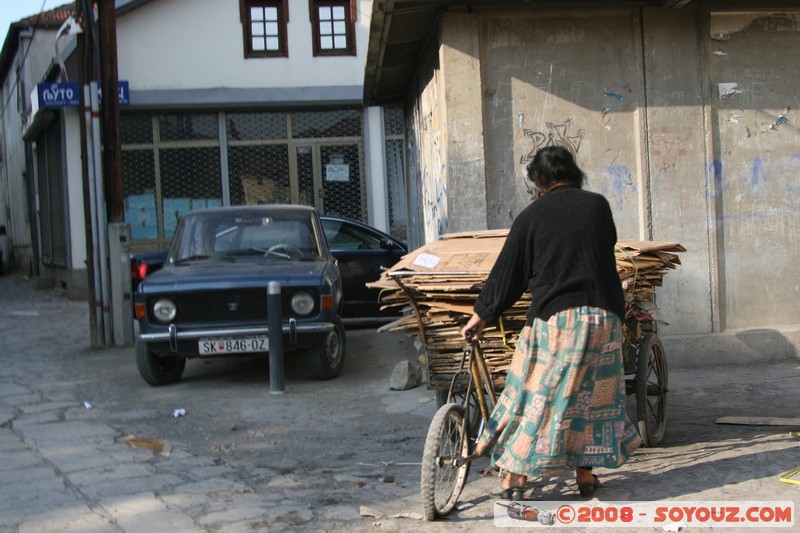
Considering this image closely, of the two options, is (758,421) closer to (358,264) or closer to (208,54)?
(358,264)

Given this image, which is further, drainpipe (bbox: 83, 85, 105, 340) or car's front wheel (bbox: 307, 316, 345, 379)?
drainpipe (bbox: 83, 85, 105, 340)

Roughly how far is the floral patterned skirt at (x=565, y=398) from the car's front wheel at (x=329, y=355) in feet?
14.3

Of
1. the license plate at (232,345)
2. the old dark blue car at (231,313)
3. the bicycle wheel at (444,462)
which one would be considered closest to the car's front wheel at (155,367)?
the old dark blue car at (231,313)

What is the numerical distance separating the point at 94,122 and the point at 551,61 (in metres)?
6.12

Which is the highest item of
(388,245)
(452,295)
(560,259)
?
(560,259)

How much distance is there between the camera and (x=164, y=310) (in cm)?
862

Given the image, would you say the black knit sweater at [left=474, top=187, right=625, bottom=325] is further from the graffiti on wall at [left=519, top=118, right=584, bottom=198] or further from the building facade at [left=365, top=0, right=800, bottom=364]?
the graffiti on wall at [left=519, top=118, right=584, bottom=198]

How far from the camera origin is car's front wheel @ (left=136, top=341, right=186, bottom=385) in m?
A: 8.93

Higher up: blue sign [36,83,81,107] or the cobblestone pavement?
blue sign [36,83,81,107]

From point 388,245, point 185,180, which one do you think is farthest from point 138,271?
point 185,180

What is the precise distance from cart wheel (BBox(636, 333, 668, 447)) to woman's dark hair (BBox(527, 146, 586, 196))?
1600mm

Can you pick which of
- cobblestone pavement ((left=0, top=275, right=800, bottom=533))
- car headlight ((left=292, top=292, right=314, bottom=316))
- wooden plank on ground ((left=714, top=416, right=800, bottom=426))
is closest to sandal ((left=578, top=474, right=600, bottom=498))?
cobblestone pavement ((left=0, top=275, right=800, bottom=533))

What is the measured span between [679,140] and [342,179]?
1256 cm

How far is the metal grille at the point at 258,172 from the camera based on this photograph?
20.3 meters
